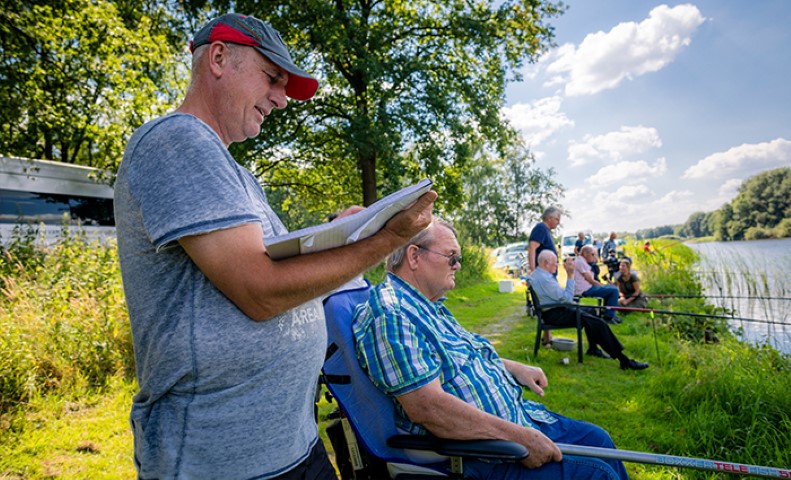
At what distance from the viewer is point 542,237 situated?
23.3 ft

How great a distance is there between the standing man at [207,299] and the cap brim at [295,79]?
31 cm

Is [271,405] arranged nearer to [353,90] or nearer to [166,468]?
[166,468]

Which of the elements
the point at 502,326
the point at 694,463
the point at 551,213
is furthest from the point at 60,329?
the point at 502,326

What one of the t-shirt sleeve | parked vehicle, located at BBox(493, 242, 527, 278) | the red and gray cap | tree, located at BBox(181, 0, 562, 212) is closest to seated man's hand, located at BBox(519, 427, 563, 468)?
the t-shirt sleeve

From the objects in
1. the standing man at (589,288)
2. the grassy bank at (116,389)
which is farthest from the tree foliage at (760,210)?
the grassy bank at (116,389)

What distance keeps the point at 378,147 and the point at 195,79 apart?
11092 millimetres

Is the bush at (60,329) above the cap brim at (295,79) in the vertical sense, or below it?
below

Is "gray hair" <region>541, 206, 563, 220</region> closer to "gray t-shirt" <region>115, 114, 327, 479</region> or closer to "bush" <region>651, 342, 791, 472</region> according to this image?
"bush" <region>651, 342, 791, 472</region>

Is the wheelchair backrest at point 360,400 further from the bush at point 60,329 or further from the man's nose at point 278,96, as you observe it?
the bush at point 60,329

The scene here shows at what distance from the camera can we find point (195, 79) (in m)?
1.17

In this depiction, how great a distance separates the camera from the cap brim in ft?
3.88

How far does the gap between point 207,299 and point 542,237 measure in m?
6.73

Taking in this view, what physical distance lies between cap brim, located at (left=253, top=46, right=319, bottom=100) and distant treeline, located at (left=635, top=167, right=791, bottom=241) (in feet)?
115

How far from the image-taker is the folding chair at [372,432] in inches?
74.5
